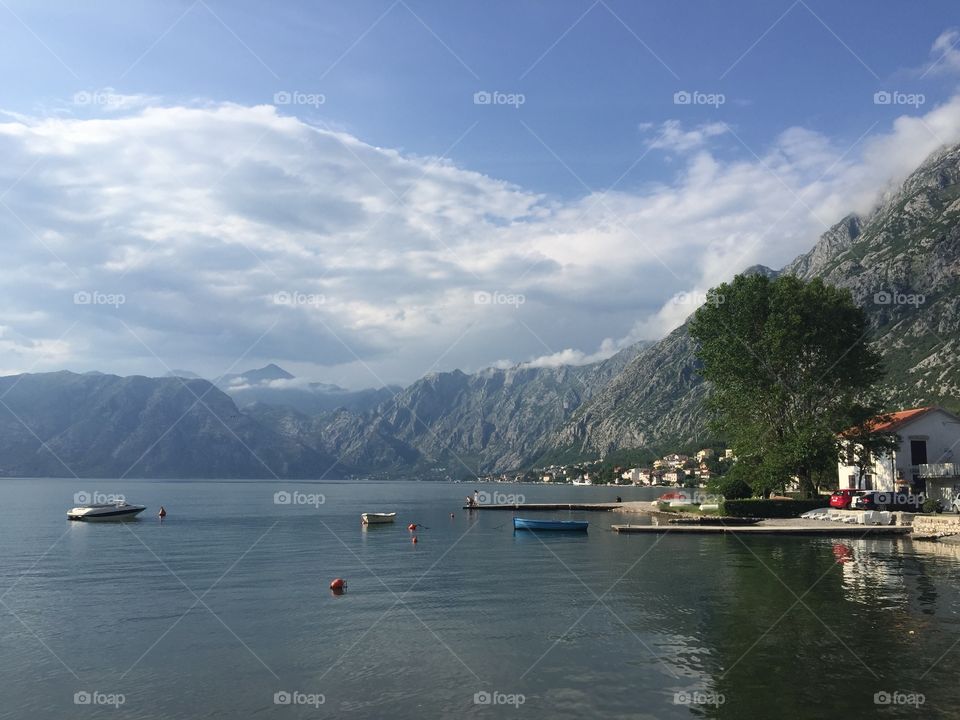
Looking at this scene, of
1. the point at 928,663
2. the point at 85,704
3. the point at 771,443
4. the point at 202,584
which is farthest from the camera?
the point at 771,443

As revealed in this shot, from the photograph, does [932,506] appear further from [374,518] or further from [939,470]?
[374,518]

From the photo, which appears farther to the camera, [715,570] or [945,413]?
[945,413]

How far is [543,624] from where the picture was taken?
3250 cm

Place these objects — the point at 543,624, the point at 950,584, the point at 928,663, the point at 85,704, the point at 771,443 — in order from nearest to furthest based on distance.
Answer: the point at 85,704 < the point at 928,663 < the point at 543,624 < the point at 950,584 < the point at 771,443

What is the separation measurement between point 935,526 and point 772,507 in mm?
19450

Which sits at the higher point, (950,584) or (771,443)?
(771,443)

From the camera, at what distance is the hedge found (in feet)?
263

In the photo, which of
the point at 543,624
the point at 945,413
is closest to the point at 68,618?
the point at 543,624

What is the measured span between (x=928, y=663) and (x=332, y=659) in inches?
855

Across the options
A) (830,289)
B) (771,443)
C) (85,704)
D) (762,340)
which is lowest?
(85,704)

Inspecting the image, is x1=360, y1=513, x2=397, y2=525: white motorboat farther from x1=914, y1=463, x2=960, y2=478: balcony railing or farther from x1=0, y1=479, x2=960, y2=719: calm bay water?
x1=914, y1=463, x2=960, y2=478: balcony railing

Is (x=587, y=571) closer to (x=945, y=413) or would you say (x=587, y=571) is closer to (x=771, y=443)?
(x=771, y=443)

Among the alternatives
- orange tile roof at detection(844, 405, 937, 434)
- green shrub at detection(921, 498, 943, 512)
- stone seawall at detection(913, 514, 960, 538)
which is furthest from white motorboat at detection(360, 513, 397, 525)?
green shrub at detection(921, 498, 943, 512)

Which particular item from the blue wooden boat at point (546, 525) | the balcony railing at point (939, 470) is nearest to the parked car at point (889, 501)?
the balcony railing at point (939, 470)
